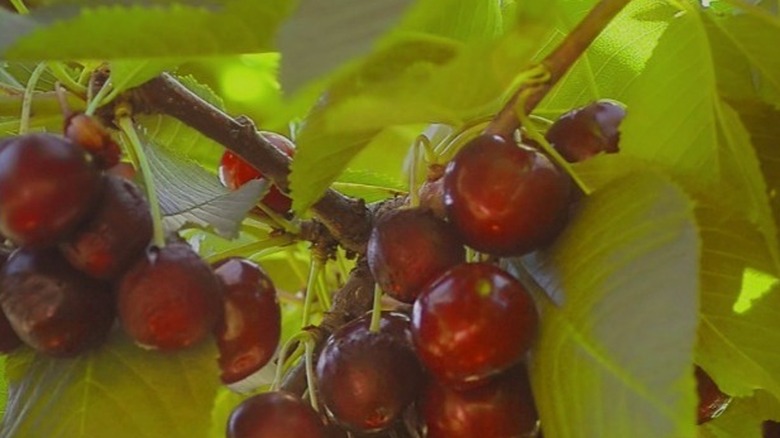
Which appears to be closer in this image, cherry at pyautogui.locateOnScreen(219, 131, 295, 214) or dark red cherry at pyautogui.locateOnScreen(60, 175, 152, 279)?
dark red cherry at pyautogui.locateOnScreen(60, 175, 152, 279)

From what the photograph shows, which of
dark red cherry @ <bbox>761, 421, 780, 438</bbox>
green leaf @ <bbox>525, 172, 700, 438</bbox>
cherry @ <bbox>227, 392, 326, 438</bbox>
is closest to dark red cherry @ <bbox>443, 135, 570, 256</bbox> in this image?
green leaf @ <bbox>525, 172, 700, 438</bbox>

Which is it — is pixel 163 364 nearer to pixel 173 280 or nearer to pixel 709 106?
pixel 173 280

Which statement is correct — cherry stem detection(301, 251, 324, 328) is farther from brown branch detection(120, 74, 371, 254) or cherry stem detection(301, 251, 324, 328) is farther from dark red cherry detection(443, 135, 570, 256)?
dark red cherry detection(443, 135, 570, 256)

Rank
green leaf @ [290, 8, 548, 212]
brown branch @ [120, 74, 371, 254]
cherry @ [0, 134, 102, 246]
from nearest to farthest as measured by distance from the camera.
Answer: green leaf @ [290, 8, 548, 212]
cherry @ [0, 134, 102, 246]
brown branch @ [120, 74, 371, 254]

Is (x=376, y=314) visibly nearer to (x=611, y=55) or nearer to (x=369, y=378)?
(x=369, y=378)

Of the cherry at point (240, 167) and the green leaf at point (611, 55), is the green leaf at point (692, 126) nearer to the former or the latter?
the green leaf at point (611, 55)

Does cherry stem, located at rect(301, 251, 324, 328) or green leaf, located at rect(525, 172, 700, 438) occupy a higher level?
green leaf, located at rect(525, 172, 700, 438)

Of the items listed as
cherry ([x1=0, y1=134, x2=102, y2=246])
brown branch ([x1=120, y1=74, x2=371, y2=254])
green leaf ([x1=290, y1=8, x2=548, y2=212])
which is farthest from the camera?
brown branch ([x1=120, y1=74, x2=371, y2=254])
